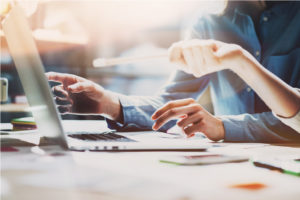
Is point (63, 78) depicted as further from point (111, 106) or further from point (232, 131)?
point (232, 131)

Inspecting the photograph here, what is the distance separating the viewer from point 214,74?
1508mm

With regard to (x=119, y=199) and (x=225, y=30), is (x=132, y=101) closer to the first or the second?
(x=225, y=30)

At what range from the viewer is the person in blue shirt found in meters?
0.99

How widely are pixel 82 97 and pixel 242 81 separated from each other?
0.68 meters

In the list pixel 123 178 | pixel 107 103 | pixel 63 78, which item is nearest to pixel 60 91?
pixel 63 78

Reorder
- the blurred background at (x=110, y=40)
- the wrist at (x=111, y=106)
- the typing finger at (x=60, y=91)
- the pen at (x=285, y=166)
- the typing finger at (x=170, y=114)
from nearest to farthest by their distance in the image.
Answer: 1. the pen at (x=285, y=166)
2. the typing finger at (x=170, y=114)
3. the typing finger at (x=60, y=91)
4. the wrist at (x=111, y=106)
5. the blurred background at (x=110, y=40)

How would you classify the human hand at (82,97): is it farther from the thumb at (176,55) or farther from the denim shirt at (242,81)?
the thumb at (176,55)

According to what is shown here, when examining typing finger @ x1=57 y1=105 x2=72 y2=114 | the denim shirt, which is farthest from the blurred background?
→ typing finger @ x1=57 y1=105 x2=72 y2=114

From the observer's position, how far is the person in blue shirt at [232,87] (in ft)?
3.25

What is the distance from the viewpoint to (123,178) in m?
0.44

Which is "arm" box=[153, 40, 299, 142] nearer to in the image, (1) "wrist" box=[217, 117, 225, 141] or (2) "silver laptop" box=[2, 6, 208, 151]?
(1) "wrist" box=[217, 117, 225, 141]

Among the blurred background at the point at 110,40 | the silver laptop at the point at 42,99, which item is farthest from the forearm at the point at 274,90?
the blurred background at the point at 110,40

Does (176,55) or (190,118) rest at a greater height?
(176,55)

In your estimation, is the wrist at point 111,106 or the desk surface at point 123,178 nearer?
the desk surface at point 123,178
